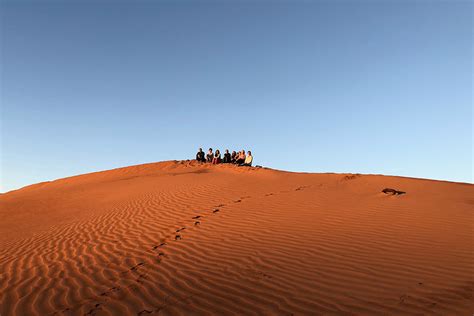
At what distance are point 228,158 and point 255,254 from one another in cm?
1571

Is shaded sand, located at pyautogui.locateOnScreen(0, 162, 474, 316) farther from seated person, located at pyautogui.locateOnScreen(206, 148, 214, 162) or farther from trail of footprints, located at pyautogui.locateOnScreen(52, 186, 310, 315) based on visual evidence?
seated person, located at pyautogui.locateOnScreen(206, 148, 214, 162)

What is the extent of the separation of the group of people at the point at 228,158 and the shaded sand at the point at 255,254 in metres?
6.82

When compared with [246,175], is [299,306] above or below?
below

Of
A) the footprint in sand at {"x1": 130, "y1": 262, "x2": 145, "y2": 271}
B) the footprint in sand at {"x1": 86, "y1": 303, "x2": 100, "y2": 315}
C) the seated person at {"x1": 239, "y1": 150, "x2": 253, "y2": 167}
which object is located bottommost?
the footprint in sand at {"x1": 86, "y1": 303, "x2": 100, "y2": 315}

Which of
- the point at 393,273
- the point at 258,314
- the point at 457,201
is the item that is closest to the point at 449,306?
the point at 393,273

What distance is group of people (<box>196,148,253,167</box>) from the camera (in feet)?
66.8

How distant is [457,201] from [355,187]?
3.57 meters

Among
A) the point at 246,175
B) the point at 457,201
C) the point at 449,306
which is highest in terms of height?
the point at 246,175

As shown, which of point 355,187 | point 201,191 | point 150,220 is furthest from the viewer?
point 201,191

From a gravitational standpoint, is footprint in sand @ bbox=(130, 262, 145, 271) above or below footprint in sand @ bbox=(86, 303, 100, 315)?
above

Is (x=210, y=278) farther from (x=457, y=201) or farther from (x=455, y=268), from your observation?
(x=457, y=201)

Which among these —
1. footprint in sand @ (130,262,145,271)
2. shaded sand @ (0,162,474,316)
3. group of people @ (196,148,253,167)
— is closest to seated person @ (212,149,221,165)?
group of people @ (196,148,253,167)

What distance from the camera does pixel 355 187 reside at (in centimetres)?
1290

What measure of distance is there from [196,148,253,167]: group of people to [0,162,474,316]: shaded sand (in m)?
6.82
